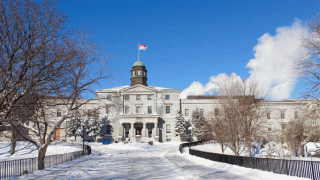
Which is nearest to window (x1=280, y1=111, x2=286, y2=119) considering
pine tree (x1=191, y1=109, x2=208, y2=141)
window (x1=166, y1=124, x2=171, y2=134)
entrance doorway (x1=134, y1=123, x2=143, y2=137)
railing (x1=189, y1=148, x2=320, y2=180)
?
pine tree (x1=191, y1=109, x2=208, y2=141)

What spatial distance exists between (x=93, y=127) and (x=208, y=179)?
135 feet

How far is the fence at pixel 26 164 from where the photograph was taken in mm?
14664

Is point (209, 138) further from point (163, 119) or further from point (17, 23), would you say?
point (17, 23)

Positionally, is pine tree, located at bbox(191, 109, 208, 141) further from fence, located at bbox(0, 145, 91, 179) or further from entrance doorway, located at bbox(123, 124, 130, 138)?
fence, located at bbox(0, 145, 91, 179)

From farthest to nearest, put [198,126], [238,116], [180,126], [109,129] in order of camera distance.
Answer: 1. [109,129]
2. [180,126]
3. [198,126]
4. [238,116]

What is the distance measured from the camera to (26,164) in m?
16.4

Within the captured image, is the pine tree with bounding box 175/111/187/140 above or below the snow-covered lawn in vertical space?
above

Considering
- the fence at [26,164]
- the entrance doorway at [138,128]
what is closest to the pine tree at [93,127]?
the entrance doorway at [138,128]

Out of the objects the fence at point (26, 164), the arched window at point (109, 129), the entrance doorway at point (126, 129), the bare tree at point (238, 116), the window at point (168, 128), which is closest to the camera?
the fence at point (26, 164)

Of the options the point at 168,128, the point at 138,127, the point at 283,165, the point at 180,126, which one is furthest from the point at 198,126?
the point at 283,165

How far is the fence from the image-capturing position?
14.7 meters

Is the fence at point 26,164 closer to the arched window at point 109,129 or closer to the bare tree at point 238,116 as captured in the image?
the bare tree at point 238,116

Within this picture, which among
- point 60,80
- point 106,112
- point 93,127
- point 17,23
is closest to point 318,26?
point 60,80

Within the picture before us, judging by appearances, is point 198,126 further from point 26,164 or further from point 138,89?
point 26,164
